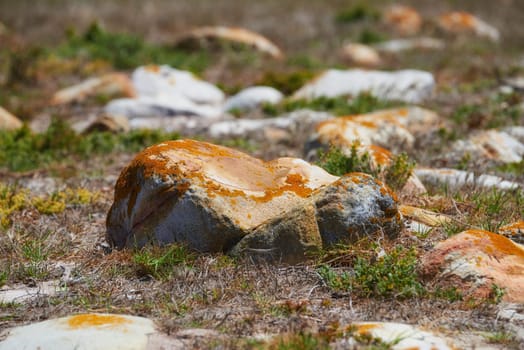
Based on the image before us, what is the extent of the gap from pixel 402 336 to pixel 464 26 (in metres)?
16.9

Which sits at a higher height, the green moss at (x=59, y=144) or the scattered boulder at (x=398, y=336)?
the scattered boulder at (x=398, y=336)

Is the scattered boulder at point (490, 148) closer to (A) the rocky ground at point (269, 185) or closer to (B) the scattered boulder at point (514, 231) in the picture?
(A) the rocky ground at point (269, 185)

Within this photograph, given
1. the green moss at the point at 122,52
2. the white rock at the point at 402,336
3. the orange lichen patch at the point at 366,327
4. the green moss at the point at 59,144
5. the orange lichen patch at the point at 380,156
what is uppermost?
the white rock at the point at 402,336

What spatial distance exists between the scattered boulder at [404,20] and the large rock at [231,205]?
15.2m

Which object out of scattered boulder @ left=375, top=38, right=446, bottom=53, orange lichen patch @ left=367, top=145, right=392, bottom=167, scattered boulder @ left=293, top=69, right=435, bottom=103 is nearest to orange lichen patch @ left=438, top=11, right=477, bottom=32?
scattered boulder @ left=375, top=38, right=446, bottom=53

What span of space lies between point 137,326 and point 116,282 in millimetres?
857

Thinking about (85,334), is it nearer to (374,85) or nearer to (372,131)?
(372,131)

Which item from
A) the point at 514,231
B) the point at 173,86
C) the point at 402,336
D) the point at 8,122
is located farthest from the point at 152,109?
the point at 402,336

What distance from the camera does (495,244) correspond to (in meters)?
4.24

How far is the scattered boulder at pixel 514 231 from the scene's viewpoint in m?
4.73

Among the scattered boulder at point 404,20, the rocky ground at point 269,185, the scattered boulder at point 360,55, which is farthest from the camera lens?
the scattered boulder at point 404,20

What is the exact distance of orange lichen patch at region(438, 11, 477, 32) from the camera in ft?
61.3

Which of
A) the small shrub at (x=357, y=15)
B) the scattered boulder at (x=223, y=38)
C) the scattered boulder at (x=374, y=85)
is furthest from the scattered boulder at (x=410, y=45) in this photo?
the scattered boulder at (x=374, y=85)

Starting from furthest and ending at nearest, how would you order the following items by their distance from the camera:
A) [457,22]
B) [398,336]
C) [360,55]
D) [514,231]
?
[457,22]
[360,55]
[514,231]
[398,336]
